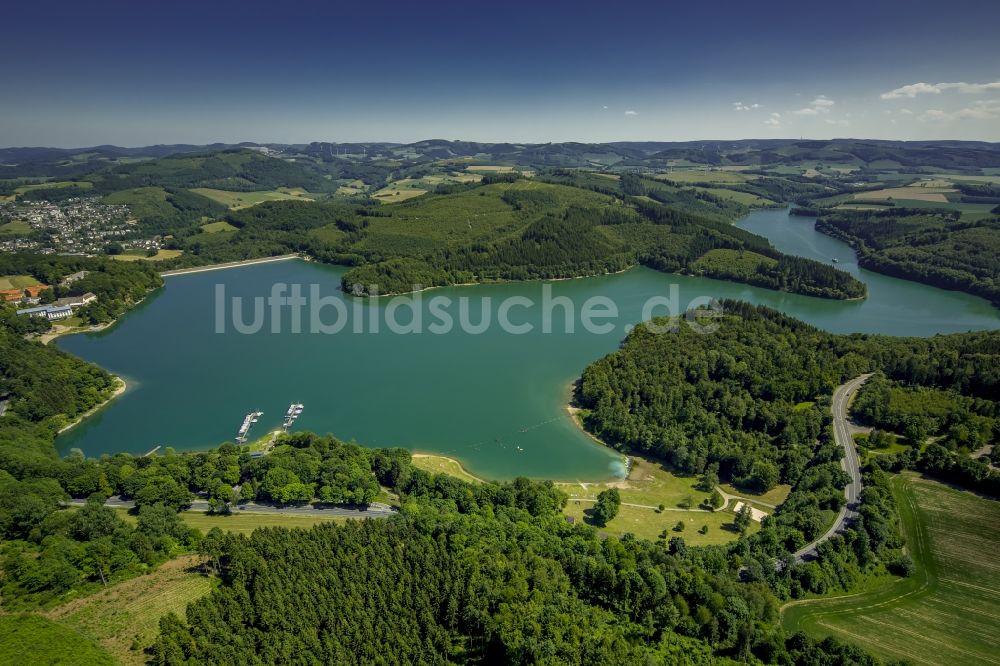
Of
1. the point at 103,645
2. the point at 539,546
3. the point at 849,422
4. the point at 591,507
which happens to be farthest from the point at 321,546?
the point at 849,422

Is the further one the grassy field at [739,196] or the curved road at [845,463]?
the grassy field at [739,196]

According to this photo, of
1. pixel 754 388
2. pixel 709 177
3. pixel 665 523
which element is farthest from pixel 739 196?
pixel 665 523

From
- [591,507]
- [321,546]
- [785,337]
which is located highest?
[785,337]

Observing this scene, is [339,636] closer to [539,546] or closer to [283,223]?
[539,546]

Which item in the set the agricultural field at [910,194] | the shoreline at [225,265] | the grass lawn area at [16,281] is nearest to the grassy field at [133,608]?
the grass lawn area at [16,281]

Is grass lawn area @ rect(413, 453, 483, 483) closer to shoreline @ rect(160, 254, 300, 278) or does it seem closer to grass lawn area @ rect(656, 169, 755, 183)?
shoreline @ rect(160, 254, 300, 278)

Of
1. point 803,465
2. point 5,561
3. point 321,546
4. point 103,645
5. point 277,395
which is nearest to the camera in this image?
point 103,645

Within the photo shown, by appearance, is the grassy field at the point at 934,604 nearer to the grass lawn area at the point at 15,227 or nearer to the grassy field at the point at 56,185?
the grass lawn area at the point at 15,227
